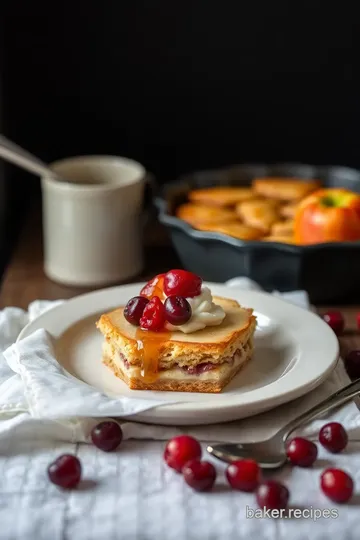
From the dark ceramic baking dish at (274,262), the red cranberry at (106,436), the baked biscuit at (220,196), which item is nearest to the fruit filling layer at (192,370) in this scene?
the red cranberry at (106,436)

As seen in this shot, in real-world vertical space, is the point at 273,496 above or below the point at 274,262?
above

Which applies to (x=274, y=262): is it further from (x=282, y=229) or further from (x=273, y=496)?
(x=273, y=496)

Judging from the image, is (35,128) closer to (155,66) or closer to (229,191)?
(155,66)

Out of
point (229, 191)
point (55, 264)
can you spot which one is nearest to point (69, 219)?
point (55, 264)

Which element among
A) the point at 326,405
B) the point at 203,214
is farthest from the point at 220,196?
the point at 326,405

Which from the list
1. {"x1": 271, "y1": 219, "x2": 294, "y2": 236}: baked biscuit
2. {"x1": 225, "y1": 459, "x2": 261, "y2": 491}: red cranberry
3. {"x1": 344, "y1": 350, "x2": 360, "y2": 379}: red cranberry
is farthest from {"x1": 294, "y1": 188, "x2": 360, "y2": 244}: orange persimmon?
{"x1": 225, "y1": 459, "x2": 261, "y2": 491}: red cranberry

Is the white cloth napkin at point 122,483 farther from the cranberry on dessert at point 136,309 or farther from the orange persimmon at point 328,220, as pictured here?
the orange persimmon at point 328,220

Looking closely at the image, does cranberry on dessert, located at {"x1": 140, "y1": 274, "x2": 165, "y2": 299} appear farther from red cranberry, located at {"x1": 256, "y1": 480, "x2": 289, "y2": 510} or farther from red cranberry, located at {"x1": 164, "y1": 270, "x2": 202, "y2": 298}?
red cranberry, located at {"x1": 256, "y1": 480, "x2": 289, "y2": 510}
